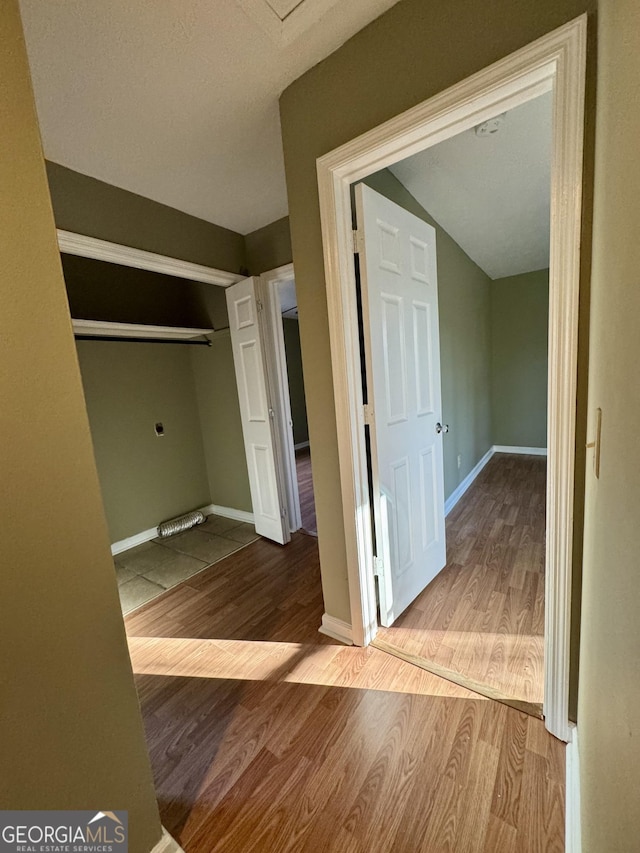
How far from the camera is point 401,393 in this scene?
1.82m

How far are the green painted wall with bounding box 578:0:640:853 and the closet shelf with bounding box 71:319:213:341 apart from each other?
113 inches

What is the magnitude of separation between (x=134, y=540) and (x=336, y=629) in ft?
7.18

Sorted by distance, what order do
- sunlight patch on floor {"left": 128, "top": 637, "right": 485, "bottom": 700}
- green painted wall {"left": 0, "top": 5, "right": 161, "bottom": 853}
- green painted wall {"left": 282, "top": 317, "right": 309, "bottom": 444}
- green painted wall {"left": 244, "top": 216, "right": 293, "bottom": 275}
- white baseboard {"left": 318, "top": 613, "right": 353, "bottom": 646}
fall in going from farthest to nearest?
1. green painted wall {"left": 282, "top": 317, "right": 309, "bottom": 444}
2. green painted wall {"left": 244, "top": 216, "right": 293, "bottom": 275}
3. white baseboard {"left": 318, "top": 613, "right": 353, "bottom": 646}
4. sunlight patch on floor {"left": 128, "top": 637, "right": 485, "bottom": 700}
5. green painted wall {"left": 0, "top": 5, "right": 161, "bottom": 853}

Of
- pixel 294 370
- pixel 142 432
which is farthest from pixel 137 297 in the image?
pixel 294 370

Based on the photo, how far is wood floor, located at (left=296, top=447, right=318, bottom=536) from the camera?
3.27 metres

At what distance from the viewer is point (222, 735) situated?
1.37 m

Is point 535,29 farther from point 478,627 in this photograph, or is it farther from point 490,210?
point 478,627

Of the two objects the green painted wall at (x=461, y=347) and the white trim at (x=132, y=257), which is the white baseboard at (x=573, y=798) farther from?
the white trim at (x=132, y=257)

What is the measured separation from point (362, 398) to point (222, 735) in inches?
59.0

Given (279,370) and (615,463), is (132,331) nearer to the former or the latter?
(279,370)

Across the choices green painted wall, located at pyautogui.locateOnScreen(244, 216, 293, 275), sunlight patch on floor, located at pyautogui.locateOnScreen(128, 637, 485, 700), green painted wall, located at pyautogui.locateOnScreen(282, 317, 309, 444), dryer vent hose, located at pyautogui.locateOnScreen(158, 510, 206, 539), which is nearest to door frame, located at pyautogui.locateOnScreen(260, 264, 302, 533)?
green painted wall, located at pyautogui.locateOnScreen(244, 216, 293, 275)

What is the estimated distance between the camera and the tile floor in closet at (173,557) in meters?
2.45

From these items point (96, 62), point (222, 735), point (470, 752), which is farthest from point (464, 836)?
point (96, 62)

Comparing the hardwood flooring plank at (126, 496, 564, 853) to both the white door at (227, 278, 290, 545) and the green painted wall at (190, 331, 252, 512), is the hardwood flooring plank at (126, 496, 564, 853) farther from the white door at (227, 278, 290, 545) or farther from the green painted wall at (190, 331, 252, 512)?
the green painted wall at (190, 331, 252, 512)
